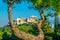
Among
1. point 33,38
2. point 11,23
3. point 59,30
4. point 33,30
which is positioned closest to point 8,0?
point 11,23

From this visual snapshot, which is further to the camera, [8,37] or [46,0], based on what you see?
[8,37]

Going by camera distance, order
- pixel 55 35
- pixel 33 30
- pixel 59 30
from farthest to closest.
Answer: pixel 59 30, pixel 33 30, pixel 55 35

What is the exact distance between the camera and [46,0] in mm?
17141

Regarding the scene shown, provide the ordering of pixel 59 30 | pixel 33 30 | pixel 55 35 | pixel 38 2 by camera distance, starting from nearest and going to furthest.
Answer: pixel 38 2 < pixel 55 35 < pixel 33 30 < pixel 59 30

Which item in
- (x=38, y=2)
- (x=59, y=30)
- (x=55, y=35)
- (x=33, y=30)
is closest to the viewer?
(x=38, y=2)

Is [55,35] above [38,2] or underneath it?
underneath

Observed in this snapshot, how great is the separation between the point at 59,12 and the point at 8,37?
6.99 m

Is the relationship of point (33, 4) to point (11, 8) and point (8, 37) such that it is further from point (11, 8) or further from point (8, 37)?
point (8, 37)

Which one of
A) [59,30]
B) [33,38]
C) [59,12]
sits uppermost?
[59,12]

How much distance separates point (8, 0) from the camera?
17250mm

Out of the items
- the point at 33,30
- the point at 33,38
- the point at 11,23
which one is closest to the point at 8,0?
the point at 11,23

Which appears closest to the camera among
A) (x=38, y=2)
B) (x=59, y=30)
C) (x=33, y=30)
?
(x=38, y=2)

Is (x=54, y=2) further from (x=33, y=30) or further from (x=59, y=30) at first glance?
(x=59, y=30)

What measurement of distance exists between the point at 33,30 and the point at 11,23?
A: 8.41 meters
